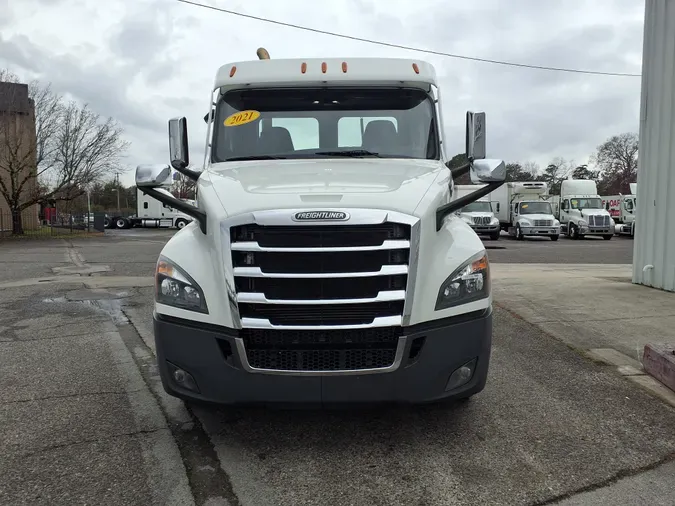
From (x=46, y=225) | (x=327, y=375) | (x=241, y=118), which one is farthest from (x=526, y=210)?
(x=46, y=225)

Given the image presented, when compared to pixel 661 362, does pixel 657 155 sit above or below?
above

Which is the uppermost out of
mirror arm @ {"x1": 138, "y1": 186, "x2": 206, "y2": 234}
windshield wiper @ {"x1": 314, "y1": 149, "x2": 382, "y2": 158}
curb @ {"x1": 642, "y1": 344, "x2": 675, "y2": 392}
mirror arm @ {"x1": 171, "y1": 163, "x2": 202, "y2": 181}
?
Result: windshield wiper @ {"x1": 314, "y1": 149, "x2": 382, "y2": 158}

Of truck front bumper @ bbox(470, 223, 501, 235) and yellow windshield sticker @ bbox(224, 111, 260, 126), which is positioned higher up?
yellow windshield sticker @ bbox(224, 111, 260, 126)

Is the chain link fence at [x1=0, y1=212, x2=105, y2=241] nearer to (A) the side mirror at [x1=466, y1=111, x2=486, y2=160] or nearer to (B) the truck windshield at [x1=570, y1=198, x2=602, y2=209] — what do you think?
(A) the side mirror at [x1=466, y1=111, x2=486, y2=160]

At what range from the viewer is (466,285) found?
313 cm

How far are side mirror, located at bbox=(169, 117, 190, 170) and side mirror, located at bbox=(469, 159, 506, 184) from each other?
8.34ft

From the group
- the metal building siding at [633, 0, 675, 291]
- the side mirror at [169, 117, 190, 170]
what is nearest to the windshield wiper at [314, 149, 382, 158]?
the side mirror at [169, 117, 190, 170]

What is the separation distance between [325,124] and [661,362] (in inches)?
138

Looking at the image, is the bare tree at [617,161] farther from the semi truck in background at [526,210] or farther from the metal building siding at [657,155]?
the metal building siding at [657,155]

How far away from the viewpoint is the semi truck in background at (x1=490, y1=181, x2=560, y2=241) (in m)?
28.0

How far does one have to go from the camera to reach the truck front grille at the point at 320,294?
117 inches

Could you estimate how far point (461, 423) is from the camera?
11.9 ft

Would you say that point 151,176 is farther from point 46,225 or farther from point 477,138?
point 46,225

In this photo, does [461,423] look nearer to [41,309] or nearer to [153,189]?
[153,189]
